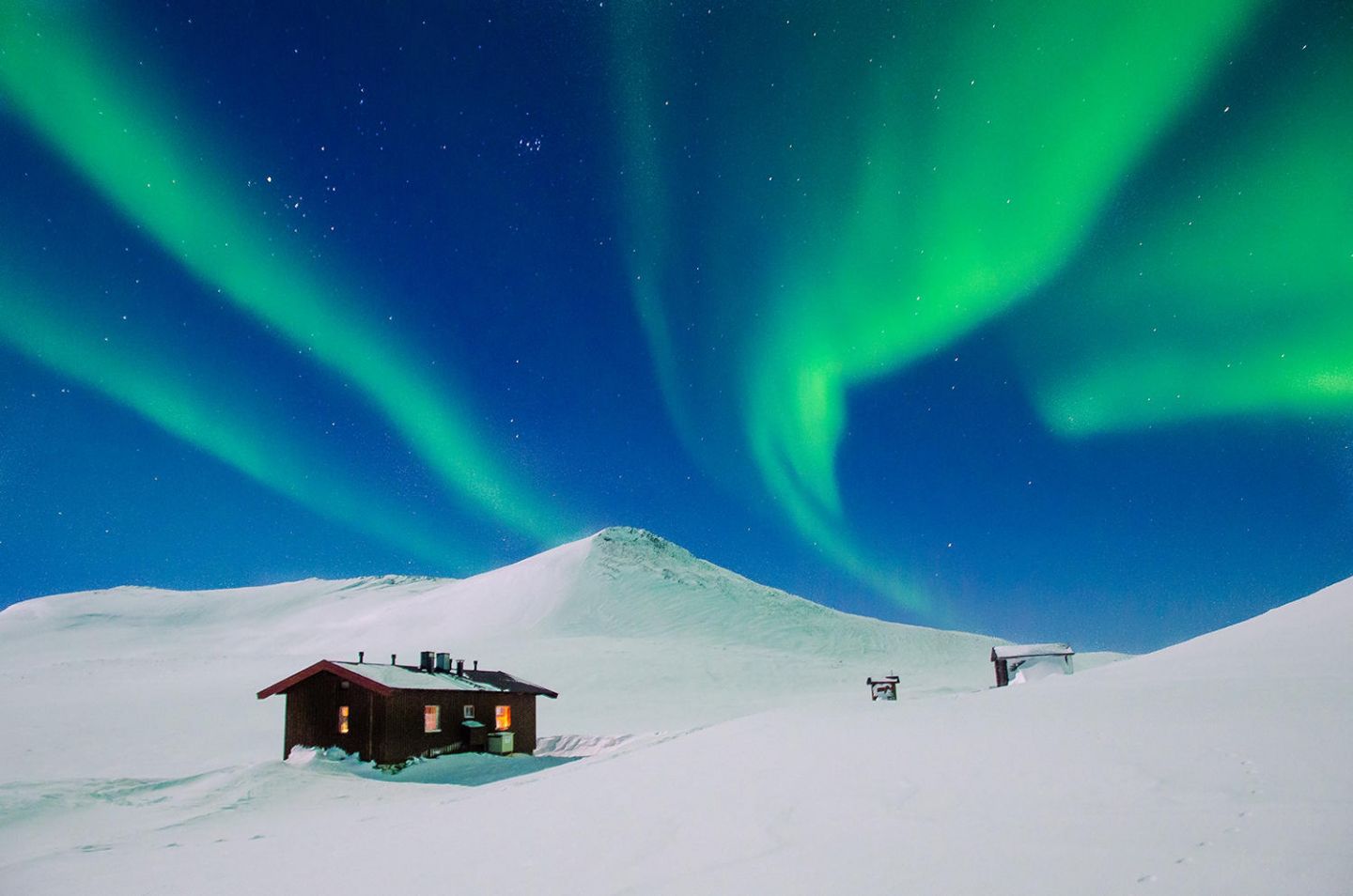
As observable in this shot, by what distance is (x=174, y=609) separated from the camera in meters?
150

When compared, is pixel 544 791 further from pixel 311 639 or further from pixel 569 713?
pixel 311 639

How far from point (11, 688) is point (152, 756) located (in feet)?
127

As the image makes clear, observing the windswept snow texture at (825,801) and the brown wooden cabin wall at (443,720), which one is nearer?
the windswept snow texture at (825,801)

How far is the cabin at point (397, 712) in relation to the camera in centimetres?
2783

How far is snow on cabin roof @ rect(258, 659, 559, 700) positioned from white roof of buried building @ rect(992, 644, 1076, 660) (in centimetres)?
2426

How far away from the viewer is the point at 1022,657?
136 feet

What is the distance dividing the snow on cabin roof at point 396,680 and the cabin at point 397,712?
0.13 feet

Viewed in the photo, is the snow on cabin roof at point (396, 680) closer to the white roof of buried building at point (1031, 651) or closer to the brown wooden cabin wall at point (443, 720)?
the brown wooden cabin wall at point (443, 720)

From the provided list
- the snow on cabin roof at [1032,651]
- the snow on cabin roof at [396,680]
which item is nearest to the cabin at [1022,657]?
the snow on cabin roof at [1032,651]

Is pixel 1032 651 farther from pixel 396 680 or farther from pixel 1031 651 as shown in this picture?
pixel 396 680

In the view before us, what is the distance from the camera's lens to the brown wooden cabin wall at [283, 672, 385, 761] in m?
27.8

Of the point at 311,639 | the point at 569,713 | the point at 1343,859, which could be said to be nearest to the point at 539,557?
the point at 311,639

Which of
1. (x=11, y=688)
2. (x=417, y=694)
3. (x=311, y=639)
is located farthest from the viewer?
(x=311, y=639)

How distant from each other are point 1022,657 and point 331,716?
109ft
